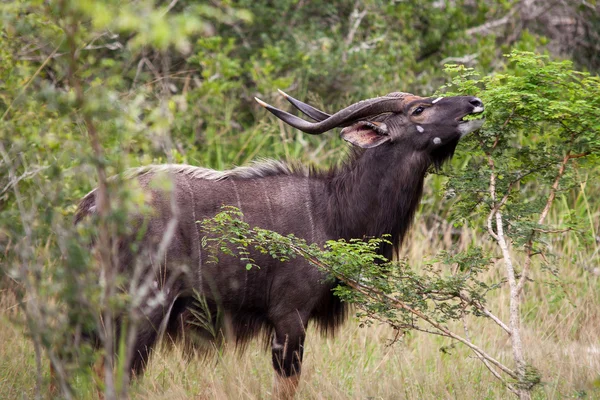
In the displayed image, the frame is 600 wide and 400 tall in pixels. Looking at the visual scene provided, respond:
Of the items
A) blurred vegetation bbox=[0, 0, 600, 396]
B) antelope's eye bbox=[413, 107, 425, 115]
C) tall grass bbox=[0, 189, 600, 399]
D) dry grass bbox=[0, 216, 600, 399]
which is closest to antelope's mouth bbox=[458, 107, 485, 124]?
blurred vegetation bbox=[0, 0, 600, 396]

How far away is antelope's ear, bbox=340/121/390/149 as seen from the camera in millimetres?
5012

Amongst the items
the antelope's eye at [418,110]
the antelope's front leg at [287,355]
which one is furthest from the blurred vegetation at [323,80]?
the antelope's front leg at [287,355]

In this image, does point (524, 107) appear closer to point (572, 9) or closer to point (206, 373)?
point (206, 373)

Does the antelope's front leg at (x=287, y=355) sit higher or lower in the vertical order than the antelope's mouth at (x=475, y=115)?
lower

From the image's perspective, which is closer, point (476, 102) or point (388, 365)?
point (476, 102)

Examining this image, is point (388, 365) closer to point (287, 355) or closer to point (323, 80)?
point (287, 355)

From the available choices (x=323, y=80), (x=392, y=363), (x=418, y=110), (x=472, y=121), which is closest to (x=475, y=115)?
(x=472, y=121)

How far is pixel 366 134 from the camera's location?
5.05m

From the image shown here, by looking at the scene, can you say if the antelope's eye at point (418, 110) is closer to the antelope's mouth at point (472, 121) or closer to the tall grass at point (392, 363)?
the antelope's mouth at point (472, 121)

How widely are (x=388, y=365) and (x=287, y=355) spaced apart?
88 cm

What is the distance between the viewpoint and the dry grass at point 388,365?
450cm

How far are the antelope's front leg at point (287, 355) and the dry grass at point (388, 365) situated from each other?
0.09 m

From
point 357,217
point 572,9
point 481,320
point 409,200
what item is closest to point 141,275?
point 357,217

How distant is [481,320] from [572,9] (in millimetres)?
5546
